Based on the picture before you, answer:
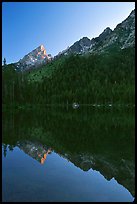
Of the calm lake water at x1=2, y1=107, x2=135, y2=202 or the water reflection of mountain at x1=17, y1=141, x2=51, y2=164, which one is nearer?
→ the calm lake water at x1=2, y1=107, x2=135, y2=202

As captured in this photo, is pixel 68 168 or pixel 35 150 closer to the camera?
pixel 68 168

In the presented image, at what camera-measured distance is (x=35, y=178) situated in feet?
74.2

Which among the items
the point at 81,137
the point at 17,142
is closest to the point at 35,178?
the point at 17,142

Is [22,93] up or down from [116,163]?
up

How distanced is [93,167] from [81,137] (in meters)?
16.6

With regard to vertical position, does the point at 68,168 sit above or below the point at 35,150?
below

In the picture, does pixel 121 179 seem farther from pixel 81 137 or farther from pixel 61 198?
pixel 81 137

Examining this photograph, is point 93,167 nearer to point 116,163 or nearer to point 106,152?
point 116,163

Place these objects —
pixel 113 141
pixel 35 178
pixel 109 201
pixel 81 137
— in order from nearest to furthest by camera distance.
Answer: pixel 109 201, pixel 35 178, pixel 113 141, pixel 81 137

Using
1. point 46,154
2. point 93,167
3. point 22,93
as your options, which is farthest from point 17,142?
point 22,93

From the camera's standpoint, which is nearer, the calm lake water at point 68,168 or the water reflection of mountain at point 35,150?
the calm lake water at point 68,168

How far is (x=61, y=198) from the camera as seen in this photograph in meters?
17.9

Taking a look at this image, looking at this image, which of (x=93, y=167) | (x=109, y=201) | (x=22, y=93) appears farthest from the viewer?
(x=22, y=93)

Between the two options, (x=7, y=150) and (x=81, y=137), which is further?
(x=81, y=137)
